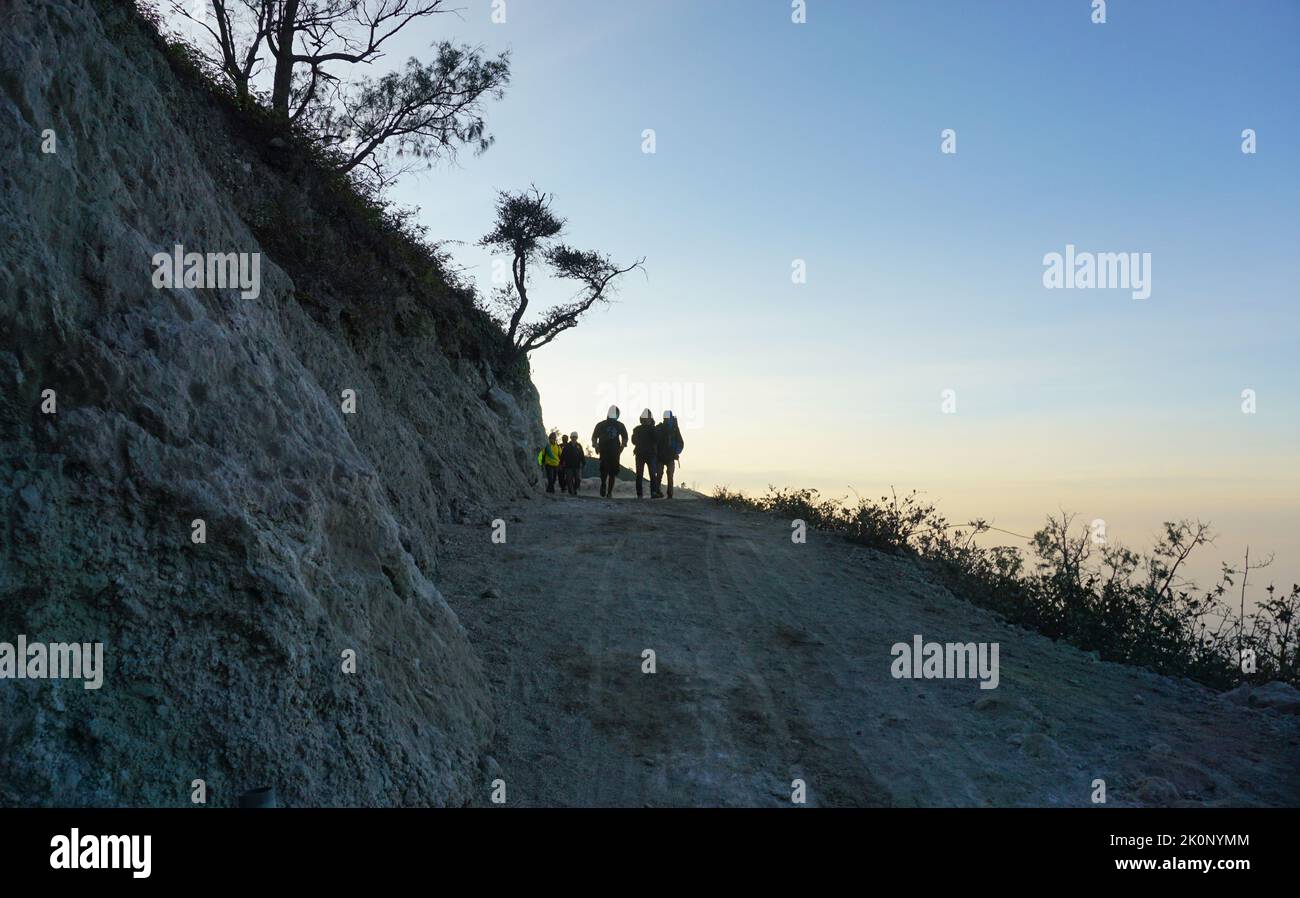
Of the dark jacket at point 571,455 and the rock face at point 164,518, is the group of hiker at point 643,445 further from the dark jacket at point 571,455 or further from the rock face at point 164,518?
the rock face at point 164,518

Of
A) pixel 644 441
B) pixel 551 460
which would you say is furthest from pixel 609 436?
pixel 551 460

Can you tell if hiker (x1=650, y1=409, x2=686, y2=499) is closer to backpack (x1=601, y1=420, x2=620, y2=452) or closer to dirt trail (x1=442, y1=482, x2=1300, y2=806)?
backpack (x1=601, y1=420, x2=620, y2=452)

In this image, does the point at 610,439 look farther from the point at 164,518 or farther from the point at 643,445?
the point at 164,518

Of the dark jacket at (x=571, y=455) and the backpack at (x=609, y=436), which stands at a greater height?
the backpack at (x=609, y=436)

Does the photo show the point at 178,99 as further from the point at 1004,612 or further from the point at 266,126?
the point at 1004,612

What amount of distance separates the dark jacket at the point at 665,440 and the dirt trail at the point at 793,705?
9.37m

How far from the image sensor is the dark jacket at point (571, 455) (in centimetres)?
2248

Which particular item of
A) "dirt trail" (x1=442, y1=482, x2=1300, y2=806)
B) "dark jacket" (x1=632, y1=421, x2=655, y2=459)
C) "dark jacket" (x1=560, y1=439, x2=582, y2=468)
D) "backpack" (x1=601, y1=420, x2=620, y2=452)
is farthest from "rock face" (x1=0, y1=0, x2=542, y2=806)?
"dark jacket" (x1=560, y1=439, x2=582, y2=468)

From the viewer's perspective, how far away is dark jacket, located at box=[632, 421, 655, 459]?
21.4 metres

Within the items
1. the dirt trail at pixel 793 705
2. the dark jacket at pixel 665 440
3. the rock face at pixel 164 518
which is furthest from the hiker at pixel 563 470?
the rock face at pixel 164 518

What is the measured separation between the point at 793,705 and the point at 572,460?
1542 centimetres

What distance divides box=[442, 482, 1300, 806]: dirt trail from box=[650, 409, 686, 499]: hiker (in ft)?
30.7
